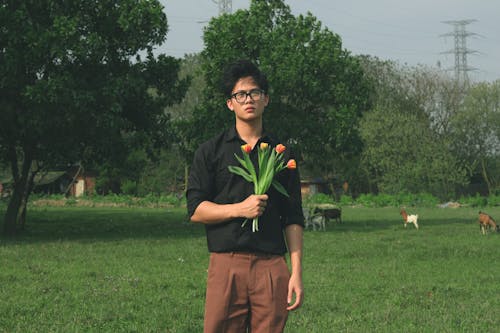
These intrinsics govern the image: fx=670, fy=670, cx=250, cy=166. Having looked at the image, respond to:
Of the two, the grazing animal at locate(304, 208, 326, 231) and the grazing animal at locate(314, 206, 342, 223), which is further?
the grazing animal at locate(314, 206, 342, 223)

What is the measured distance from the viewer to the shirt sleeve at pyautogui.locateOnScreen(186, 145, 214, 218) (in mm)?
4492

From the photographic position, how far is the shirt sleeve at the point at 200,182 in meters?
4.49

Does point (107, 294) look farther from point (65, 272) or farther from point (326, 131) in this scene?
point (326, 131)

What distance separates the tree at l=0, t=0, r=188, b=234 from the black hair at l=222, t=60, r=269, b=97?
60.9 ft

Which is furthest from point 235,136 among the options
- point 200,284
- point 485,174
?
point 485,174

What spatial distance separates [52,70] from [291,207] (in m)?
21.1

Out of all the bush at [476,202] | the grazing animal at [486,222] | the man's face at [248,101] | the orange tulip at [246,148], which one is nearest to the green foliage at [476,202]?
the bush at [476,202]

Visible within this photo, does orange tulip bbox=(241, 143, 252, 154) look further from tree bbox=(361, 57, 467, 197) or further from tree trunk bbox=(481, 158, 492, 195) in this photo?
tree trunk bbox=(481, 158, 492, 195)

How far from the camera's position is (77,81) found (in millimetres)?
23641

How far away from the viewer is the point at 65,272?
48.1 ft

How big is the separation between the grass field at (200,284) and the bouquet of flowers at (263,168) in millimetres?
5013

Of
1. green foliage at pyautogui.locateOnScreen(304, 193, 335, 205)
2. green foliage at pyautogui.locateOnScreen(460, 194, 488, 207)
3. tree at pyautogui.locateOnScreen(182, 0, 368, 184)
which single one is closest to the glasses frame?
tree at pyautogui.locateOnScreen(182, 0, 368, 184)

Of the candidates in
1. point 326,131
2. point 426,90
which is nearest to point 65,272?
point 326,131

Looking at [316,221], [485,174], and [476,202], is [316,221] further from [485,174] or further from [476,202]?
[485,174]
